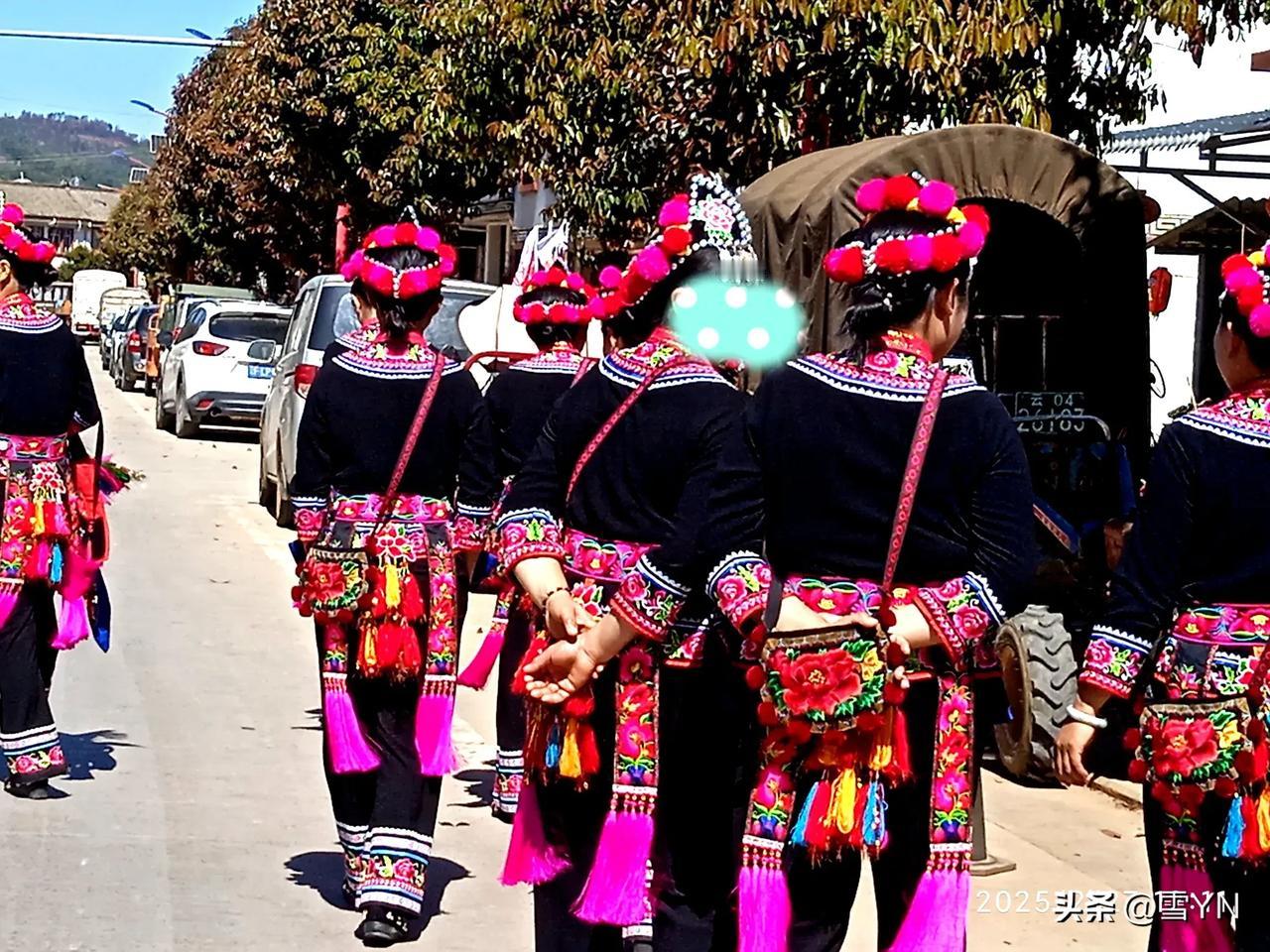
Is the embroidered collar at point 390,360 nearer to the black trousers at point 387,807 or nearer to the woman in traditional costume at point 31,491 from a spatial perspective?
the black trousers at point 387,807

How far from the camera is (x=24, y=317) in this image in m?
7.36

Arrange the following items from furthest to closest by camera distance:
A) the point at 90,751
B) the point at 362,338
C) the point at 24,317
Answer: the point at 90,751 → the point at 24,317 → the point at 362,338

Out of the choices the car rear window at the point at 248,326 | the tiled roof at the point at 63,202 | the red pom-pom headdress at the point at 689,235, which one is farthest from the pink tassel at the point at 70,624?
the tiled roof at the point at 63,202

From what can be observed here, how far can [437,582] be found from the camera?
6.11 meters

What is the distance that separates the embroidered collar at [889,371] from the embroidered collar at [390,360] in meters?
2.18

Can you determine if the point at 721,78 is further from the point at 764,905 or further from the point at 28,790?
the point at 764,905

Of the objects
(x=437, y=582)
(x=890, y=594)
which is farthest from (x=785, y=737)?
(x=437, y=582)

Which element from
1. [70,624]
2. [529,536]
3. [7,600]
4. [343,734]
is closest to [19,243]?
[7,600]

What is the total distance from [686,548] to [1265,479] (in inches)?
47.9

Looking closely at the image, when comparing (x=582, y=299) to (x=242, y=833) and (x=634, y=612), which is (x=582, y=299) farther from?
(x=634, y=612)

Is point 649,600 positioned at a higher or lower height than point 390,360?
lower

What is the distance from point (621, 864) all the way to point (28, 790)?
3.55 metres

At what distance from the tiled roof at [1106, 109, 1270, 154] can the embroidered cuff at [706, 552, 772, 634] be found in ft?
38.7

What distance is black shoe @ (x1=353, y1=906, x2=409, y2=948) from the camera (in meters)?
5.84
